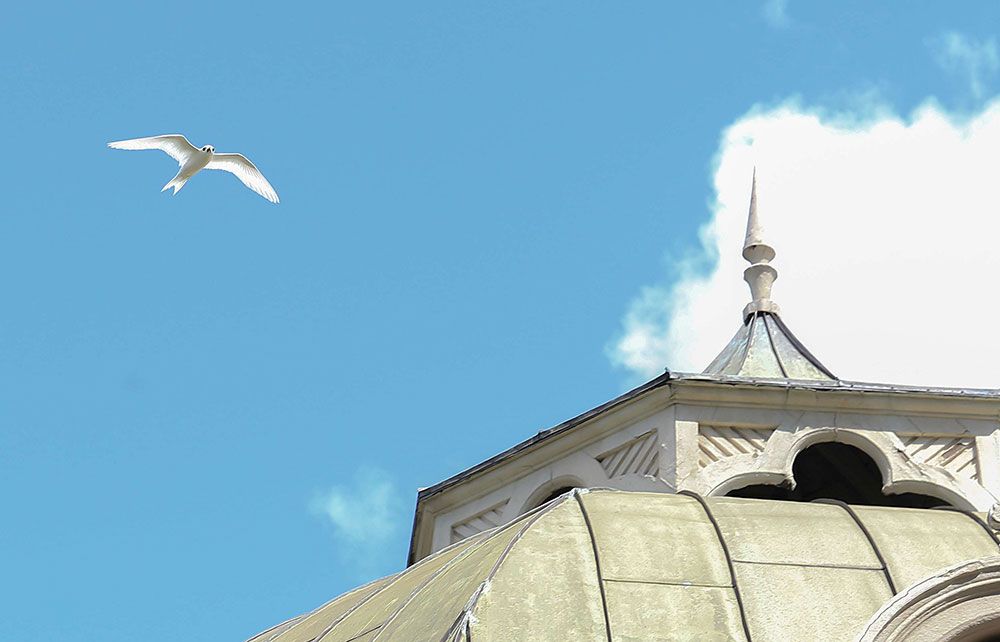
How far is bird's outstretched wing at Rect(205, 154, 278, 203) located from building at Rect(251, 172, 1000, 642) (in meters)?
4.39

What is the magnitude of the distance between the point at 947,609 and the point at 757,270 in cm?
1037

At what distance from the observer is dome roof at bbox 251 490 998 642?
2562cm

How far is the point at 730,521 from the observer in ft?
91.5

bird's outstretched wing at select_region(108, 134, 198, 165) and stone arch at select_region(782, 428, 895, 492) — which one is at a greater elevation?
bird's outstretched wing at select_region(108, 134, 198, 165)

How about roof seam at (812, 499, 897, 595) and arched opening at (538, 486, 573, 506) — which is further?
arched opening at (538, 486, 573, 506)

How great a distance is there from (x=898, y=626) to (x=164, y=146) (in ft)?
43.5

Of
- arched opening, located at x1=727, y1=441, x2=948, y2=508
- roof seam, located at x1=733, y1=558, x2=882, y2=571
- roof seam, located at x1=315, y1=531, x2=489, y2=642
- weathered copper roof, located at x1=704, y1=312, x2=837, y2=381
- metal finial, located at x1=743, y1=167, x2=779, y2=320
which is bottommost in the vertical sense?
roof seam, located at x1=733, y1=558, x2=882, y2=571

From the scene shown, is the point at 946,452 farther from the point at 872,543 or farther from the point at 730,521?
the point at 730,521

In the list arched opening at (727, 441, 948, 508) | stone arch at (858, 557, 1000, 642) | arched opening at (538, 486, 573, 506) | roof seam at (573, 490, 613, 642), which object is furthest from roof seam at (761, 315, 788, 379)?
stone arch at (858, 557, 1000, 642)

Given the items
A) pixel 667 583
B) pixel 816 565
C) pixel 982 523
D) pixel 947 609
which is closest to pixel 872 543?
pixel 816 565

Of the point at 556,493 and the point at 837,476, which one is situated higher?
the point at 837,476

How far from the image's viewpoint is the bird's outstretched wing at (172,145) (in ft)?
115

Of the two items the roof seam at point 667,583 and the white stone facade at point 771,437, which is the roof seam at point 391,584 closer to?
the roof seam at point 667,583

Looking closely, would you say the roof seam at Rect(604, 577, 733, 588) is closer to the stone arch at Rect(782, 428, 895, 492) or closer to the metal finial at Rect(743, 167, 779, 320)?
the stone arch at Rect(782, 428, 895, 492)
